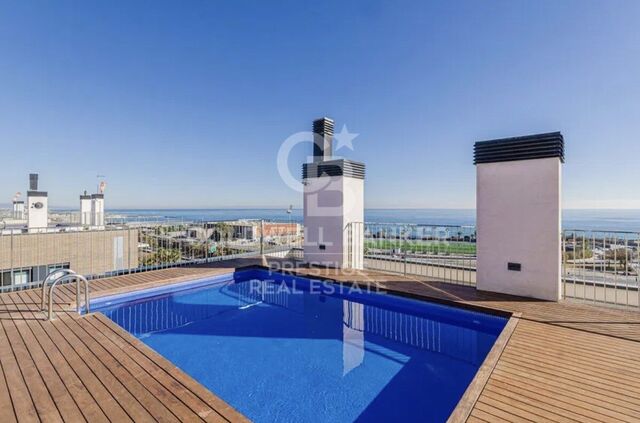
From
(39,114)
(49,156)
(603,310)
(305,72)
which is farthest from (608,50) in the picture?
(49,156)

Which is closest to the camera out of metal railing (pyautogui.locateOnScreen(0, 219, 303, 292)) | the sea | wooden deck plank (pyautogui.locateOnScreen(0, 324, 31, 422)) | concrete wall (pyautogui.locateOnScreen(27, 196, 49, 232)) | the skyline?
wooden deck plank (pyautogui.locateOnScreen(0, 324, 31, 422))

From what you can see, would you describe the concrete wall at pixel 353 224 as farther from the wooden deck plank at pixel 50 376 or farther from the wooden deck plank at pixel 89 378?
the wooden deck plank at pixel 50 376

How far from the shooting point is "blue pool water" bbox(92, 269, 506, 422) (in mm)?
2602

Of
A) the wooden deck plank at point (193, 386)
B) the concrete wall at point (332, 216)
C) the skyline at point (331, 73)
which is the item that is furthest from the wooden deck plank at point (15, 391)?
the skyline at point (331, 73)

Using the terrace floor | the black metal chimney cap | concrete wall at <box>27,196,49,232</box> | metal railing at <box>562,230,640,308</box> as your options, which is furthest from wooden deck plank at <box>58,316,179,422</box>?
concrete wall at <box>27,196,49,232</box>

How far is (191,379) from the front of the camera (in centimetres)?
218

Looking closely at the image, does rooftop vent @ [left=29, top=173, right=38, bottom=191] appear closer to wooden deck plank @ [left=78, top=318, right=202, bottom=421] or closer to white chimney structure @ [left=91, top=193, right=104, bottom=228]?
white chimney structure @ [left=91, top=193, right=104, bottom=228]

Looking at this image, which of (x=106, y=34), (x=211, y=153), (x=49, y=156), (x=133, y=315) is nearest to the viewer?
(x=133, y=315)

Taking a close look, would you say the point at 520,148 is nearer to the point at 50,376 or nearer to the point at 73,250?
the point at 50,376

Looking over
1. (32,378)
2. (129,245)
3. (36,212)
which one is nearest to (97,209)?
(36,212)

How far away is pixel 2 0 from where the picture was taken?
22.1 feet

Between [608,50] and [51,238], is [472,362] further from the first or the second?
[51,238]

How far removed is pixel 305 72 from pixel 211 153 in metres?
18.4

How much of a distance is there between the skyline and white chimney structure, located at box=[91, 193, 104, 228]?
1571 mm
